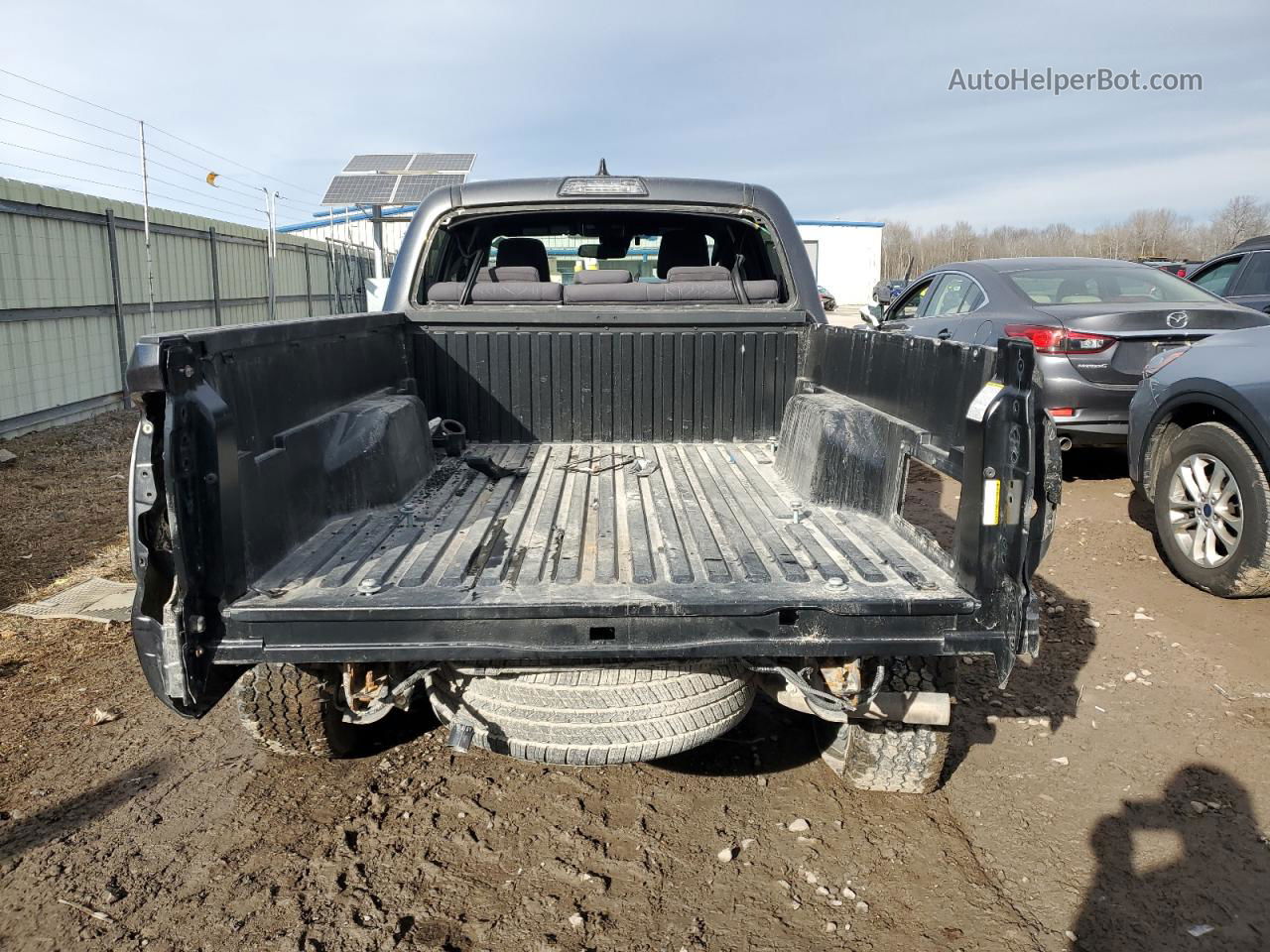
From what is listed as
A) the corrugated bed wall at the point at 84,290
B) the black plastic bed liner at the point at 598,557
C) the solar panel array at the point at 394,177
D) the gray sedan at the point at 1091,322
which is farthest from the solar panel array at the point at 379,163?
the black plastic bed liner at the point at 598,557

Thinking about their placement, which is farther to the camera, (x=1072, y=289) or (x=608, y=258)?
(x=1072, y=289)

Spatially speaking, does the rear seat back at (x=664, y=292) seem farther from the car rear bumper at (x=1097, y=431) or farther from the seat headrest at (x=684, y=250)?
the car rear bumper at (x=1097, y=431)

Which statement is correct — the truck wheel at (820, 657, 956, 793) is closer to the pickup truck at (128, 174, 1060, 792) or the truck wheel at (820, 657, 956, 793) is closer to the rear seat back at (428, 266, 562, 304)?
the pickup truck at (128, 174, 1060, 792)

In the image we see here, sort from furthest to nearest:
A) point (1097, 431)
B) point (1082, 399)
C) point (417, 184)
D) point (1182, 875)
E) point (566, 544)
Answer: point (417, 184) < point (1097, 431) < point (1082, 399) < point (566, 544) < point (1182, 875)

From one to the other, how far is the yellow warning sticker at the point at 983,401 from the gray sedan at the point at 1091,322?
11.8 feet

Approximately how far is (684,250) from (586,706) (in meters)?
3.19

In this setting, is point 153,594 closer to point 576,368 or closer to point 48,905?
point 48,905

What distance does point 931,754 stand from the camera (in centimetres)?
283

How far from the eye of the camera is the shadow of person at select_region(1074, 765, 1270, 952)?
2.31 metres

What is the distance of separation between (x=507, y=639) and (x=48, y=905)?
153cm

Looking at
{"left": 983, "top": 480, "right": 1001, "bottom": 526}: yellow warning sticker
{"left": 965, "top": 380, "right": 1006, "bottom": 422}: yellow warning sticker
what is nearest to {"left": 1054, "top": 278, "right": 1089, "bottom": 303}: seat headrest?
{"left": 965, "top": 380, "right": 1006, "bottom": 422}: yellow warning sticker

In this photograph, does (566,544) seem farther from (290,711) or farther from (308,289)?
(308,289)

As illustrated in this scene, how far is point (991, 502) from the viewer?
7.11ft

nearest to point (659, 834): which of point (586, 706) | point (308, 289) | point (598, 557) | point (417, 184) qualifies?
point (586, 706)
